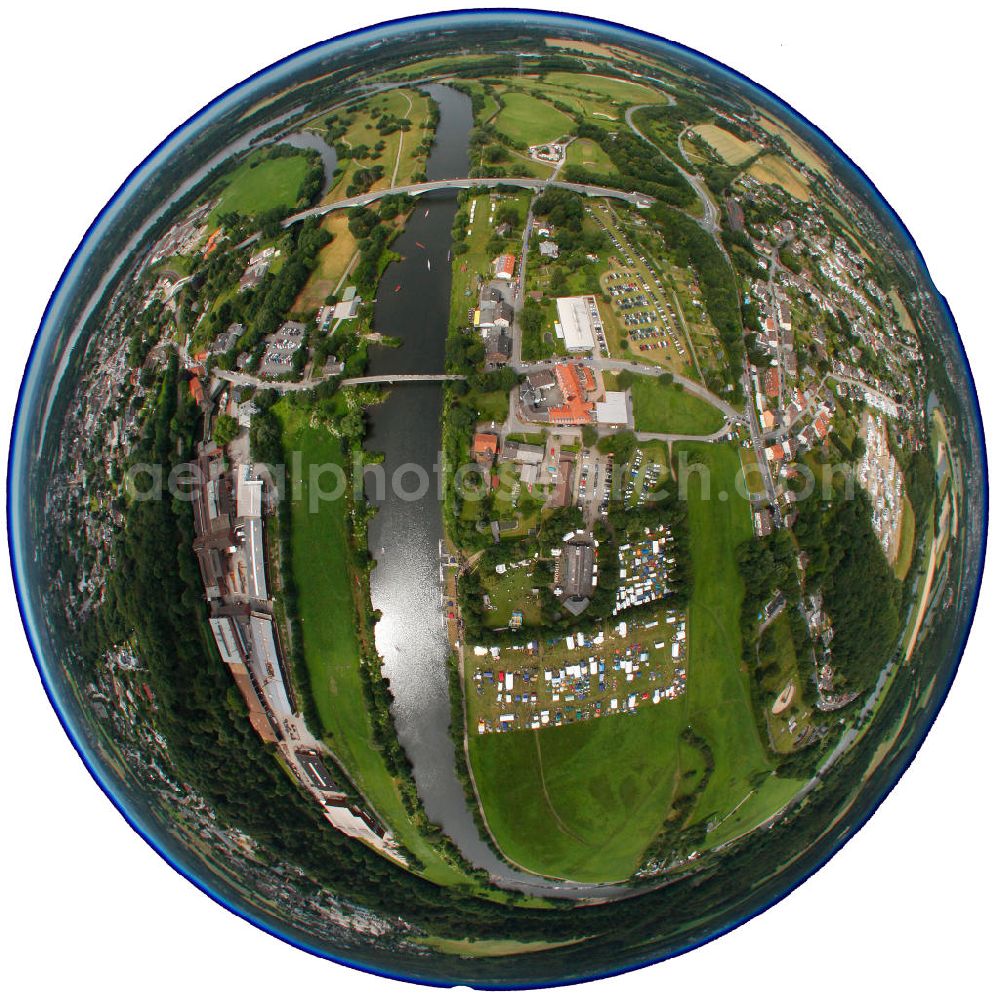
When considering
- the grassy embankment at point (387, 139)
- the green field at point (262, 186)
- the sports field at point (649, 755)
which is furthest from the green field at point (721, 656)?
the green field at point (262, 186)

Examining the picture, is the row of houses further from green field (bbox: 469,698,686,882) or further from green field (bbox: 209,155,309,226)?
green field (bbox: 209,155,309,226)

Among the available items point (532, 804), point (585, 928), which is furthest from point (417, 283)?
point (585, 928)

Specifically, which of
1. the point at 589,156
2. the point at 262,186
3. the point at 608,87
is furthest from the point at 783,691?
the point at 262,186

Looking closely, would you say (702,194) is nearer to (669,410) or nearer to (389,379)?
(669,410)

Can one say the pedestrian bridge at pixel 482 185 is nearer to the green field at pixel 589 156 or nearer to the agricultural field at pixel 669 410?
the green field at pixel 589 156

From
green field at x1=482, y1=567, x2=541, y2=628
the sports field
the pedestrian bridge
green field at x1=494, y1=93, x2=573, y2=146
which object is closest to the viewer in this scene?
green field at x1=482, y1=567, x2=541, y2=628

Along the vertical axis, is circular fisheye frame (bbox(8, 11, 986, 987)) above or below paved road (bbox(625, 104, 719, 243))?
below

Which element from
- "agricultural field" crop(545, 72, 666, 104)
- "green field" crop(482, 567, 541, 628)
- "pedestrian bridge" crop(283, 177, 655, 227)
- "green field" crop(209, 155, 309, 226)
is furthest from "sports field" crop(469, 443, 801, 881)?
"green field" crop(209, 155, 309, 226)
